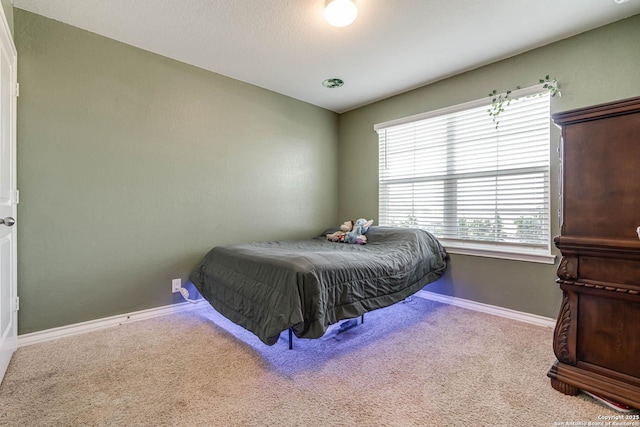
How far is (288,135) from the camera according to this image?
11.9 feet

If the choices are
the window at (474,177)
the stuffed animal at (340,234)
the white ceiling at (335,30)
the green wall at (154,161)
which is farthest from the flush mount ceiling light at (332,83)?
the stuffed animal at (340,234)

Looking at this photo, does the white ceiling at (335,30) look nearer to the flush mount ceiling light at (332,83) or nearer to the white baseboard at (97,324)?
the flush mount ceiling light at (332,83)

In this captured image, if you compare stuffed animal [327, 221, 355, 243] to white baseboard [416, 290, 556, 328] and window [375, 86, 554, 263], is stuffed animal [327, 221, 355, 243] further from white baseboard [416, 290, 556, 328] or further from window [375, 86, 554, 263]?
white baseboard [416, 290, 556, 328]

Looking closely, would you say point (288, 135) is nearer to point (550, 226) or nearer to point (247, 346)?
point (247, 346)

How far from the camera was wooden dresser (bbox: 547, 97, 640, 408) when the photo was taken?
1367 millimetres

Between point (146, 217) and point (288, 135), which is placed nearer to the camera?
point (146, 217)

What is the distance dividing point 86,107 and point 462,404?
3.26 metres

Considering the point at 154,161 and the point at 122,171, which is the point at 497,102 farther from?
the point at 122,171

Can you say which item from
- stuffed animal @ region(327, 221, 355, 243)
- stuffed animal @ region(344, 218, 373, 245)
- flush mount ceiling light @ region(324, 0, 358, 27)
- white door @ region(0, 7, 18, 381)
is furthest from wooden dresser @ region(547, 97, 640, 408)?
white door @ region(0, 7, 18, 381)

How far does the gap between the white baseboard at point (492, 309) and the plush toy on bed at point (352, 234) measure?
95 cm

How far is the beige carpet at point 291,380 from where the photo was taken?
136 cm

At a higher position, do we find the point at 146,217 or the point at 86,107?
the point at 86,107

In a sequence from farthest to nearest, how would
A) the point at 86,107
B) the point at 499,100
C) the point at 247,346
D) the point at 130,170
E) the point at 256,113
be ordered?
the point at 256,113 → the point at 499,100 → the point at 130,170 → the point at 86,107 → the point at 247,346

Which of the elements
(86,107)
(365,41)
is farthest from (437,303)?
(86,107)
